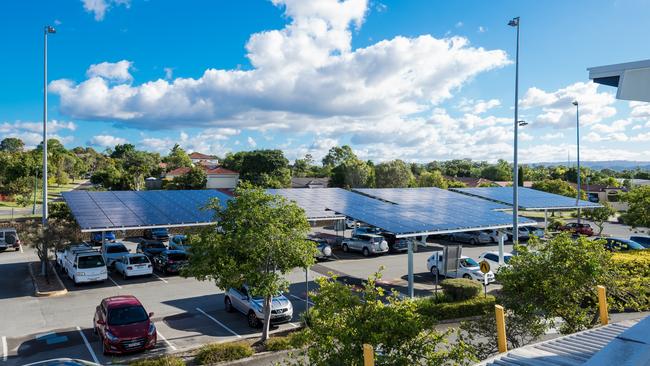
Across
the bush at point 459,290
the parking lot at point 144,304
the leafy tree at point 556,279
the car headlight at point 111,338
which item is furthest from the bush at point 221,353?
the bush at point 459,290

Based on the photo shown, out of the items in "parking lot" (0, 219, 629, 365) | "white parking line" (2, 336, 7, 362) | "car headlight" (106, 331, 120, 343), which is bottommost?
"parking lot" (0, 219, 629, 365)

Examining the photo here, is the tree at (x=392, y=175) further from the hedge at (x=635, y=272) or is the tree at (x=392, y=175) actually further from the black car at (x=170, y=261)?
the black car at (x=170, y=261)

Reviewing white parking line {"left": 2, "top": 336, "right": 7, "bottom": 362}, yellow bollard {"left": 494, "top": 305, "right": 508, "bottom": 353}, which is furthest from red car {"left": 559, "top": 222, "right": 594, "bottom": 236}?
white parking line {"left": 2, "top": 336, "right": 7, "bottom": 362}

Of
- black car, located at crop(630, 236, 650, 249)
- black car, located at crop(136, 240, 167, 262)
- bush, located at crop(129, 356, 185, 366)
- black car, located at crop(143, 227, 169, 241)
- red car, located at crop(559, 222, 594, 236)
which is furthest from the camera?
red car, located at crop(559, 222, 594, 236)

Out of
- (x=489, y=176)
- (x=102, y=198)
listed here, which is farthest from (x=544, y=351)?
(x=489, y=176)

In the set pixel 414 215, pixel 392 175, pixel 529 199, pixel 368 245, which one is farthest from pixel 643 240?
pixel 392 175

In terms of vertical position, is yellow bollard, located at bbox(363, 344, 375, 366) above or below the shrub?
above

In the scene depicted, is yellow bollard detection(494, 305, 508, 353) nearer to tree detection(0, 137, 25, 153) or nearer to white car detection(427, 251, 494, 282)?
white car detection(427, 251, 494, 282)
